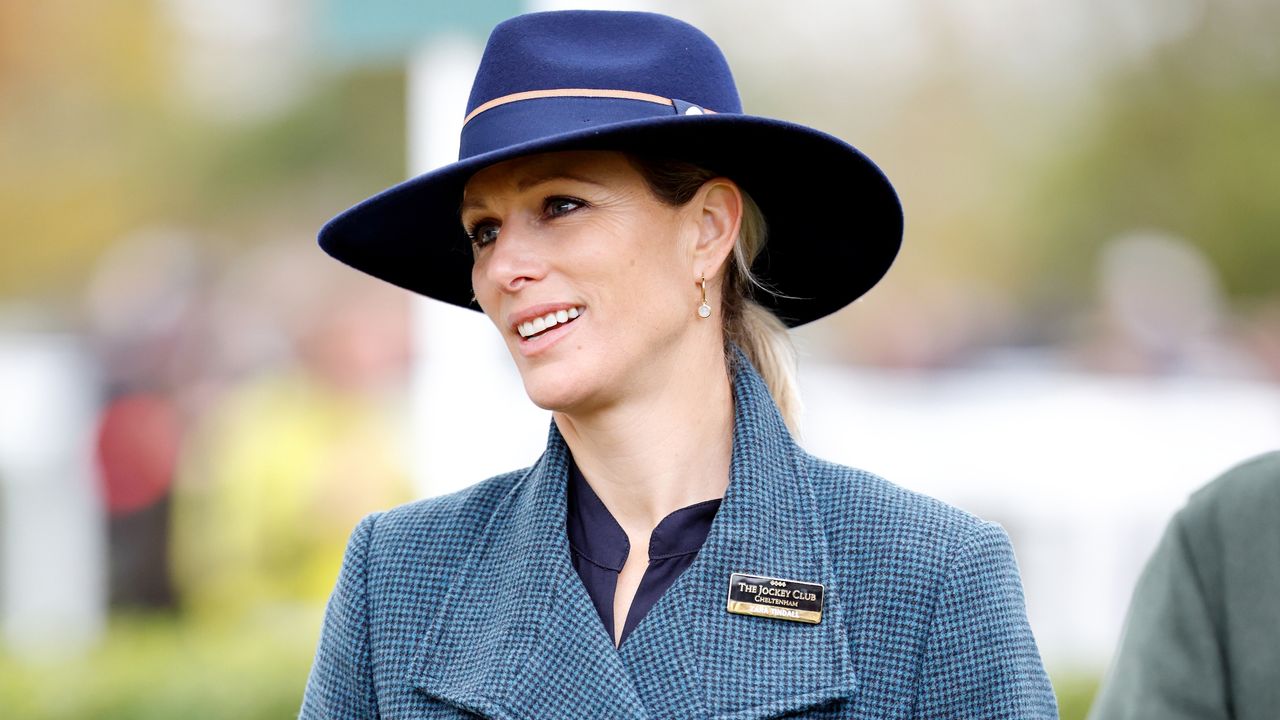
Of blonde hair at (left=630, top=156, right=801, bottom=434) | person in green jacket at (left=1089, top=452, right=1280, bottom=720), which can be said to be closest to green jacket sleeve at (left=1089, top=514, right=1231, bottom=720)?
person in green jacket at (left=1089, top=452, right=1280, bottom=720)

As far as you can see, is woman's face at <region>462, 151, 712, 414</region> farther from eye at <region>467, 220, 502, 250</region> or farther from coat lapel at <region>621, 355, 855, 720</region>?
coat lapel at <region>621, 355, 855, 720</region>

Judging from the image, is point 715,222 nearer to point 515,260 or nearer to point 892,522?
point 515,260

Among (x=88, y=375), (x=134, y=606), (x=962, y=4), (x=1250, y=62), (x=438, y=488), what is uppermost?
(x=962, y=4)

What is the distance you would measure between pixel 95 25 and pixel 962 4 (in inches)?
524

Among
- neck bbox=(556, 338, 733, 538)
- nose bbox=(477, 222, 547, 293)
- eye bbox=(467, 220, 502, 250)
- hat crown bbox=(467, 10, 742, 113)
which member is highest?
A: hat crown bbox=(467, 10, 742, 113)

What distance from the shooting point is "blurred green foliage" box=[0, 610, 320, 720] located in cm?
639

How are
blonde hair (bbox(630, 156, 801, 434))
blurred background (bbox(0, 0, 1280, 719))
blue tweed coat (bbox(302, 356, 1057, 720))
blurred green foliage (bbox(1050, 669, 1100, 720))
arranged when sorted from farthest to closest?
blurred background (bbox(0, 0, 1280, 719)) → blurred green foliage (bbox(1050, 669, 1100, 720)) → blonde hair (bbox(630, 156, 801, 434)) → blue tweed coat (bbox(302, 356, 1057, 720))

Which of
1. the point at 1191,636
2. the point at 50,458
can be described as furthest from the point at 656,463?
the point at 50,458

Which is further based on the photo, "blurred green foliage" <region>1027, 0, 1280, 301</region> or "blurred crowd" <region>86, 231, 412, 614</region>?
"blurred green foliage" <region>1027, 0, 1280, 301</region>

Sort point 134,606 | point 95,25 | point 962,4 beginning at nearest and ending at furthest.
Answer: point 134,606 → point 95,25 → point 962,4

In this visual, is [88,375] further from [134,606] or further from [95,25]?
[95,25]

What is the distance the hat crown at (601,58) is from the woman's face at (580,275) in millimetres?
130

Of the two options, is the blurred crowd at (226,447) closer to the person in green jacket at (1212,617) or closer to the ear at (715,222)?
the ear at (715,222)

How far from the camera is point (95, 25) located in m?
23.7
